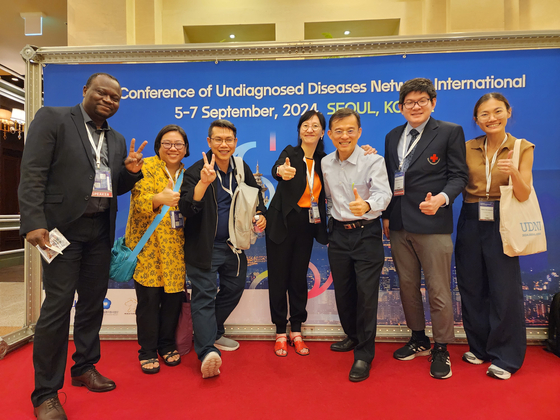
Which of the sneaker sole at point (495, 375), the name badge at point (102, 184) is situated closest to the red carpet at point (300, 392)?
the sneaker sole at point (495, 375)

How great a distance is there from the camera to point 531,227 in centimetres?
221

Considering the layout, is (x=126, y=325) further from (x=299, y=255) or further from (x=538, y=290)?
(x=538, y=290)

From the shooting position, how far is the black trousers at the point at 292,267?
254 cm

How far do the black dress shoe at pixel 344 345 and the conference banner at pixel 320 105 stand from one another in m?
0.27

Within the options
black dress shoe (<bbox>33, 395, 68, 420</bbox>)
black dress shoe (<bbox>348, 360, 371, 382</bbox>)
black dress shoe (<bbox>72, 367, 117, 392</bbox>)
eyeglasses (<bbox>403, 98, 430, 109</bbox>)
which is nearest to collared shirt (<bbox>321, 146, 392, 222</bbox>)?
eyeglasses (<bbox>403, 98, 430, 109</bbox>)

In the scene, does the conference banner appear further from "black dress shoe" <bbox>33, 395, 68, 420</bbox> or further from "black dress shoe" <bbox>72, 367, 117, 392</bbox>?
"black dress shoe" <bbox>33, 395, 68, 420</bbox>

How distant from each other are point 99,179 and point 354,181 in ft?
5.68

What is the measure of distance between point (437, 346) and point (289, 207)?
156 centimetres

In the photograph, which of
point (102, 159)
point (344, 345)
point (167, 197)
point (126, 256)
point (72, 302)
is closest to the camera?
point (72, 302)

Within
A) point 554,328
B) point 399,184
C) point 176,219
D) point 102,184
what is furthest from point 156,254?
point 554,328

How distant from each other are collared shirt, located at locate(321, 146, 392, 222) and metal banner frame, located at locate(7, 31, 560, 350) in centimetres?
120

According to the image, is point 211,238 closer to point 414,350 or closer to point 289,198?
point 289,198

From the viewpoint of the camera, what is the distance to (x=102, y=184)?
1.91m

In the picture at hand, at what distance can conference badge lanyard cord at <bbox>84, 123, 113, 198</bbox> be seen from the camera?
190cm
